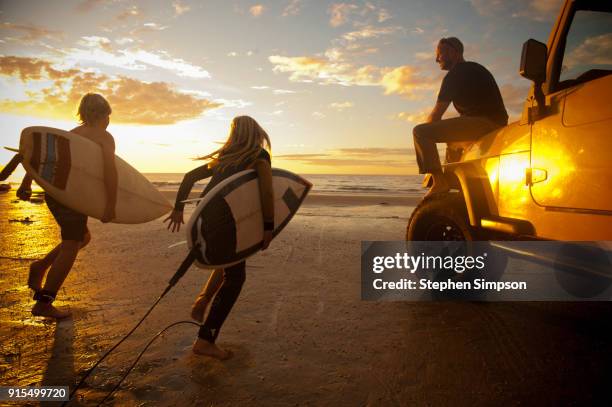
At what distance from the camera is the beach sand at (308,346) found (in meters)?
2.19

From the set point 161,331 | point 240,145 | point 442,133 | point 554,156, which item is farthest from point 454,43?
point 161,331

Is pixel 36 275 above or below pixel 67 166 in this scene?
below

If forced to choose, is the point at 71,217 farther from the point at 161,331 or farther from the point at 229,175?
the point at 229,175

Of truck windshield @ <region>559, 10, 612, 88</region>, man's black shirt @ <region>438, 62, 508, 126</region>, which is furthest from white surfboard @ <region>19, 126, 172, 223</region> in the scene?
truck windshield @ <region>559, 10, 612, 88</region>

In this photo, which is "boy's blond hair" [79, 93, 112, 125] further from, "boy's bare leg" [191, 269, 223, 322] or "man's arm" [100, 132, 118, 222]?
"boy's bare leg" [191, 269, 223, 322]

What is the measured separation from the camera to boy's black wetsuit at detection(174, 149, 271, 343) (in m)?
2.63

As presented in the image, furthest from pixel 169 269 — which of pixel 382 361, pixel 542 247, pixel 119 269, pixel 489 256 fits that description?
pixel 542 247

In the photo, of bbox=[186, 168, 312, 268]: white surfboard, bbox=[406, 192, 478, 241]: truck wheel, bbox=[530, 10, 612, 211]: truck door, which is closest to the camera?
bbox=[530, 10, 612, 211]: truck door

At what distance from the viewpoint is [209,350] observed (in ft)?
8.41

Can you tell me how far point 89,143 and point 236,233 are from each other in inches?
81.3

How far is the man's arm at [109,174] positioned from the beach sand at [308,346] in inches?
36.4

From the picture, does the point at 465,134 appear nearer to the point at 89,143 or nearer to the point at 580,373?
the point at 580,373

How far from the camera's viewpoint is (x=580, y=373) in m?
2.42

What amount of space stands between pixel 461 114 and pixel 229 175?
2817 millimetres
